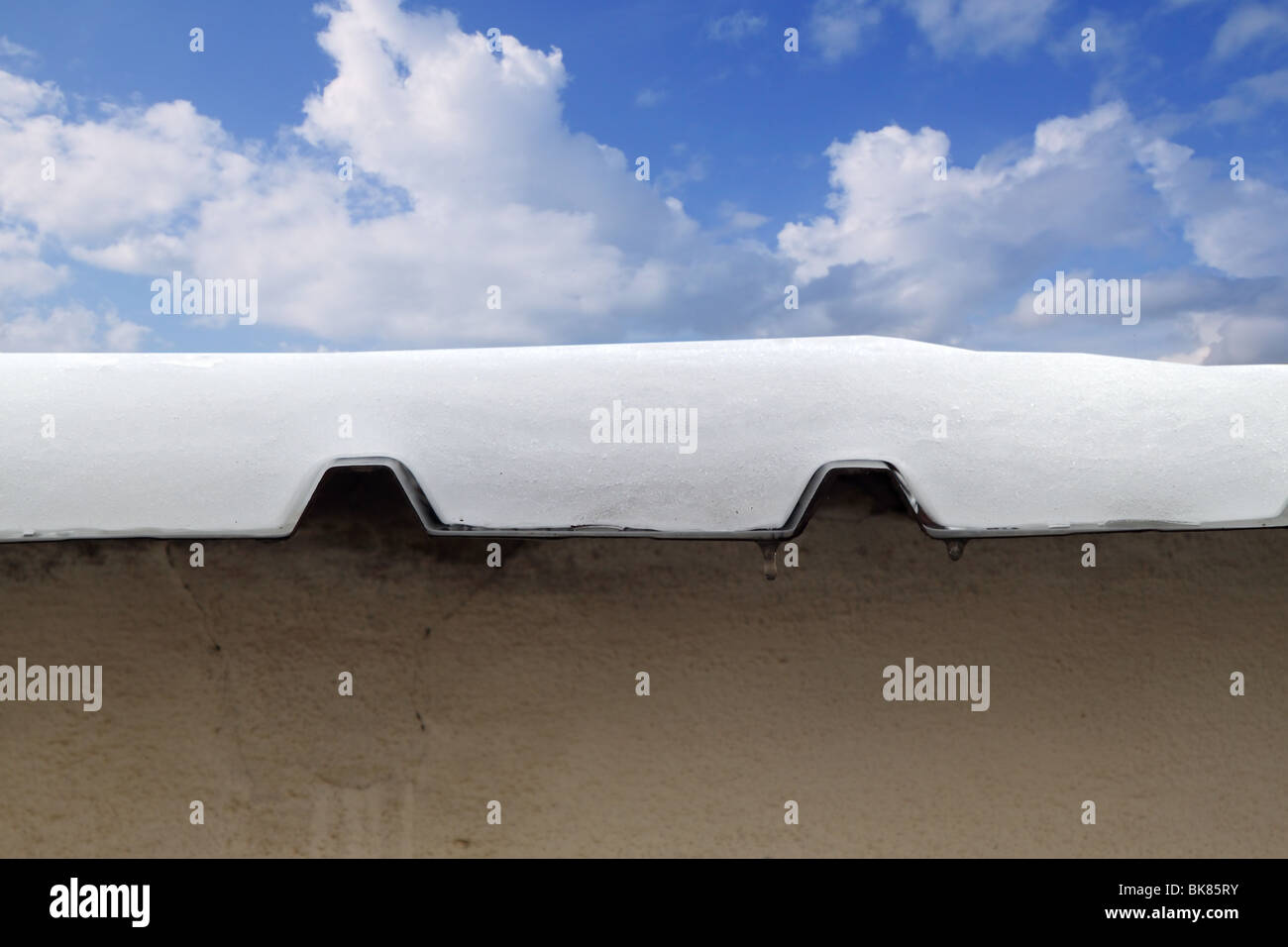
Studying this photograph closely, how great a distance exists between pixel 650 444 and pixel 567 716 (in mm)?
708

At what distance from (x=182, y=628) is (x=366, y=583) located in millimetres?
463

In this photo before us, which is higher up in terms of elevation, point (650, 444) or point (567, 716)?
point (650, 444)

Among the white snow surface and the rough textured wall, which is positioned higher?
the white snow surface

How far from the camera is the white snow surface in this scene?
62.7 inches

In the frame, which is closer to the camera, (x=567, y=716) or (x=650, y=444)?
(x=650, y=444)

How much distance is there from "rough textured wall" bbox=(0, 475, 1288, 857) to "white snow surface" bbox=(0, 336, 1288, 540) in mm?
253

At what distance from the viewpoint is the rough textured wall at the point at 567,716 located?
6.03 ft

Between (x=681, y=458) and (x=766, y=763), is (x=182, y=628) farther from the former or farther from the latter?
(x=766, y=763)

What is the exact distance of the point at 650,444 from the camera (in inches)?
65.4

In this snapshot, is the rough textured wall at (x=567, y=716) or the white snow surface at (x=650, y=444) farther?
the rough textured wall at (x=567, y=716)

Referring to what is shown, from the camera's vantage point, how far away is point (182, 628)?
1.85 meters

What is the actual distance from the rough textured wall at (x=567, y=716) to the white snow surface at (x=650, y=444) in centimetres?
25

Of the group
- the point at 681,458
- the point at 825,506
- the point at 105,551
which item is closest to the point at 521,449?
the point at 681,458

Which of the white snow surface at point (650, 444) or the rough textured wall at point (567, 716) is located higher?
the white snow surface at point (650, 444)
